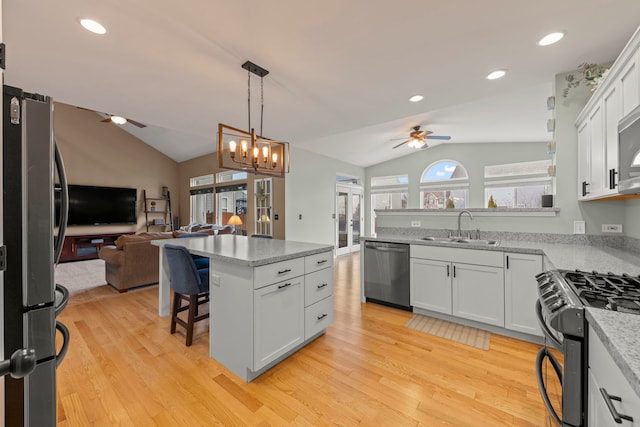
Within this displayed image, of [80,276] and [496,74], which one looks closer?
[496,74]

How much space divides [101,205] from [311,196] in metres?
6.09

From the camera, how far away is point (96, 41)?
6.91 feet

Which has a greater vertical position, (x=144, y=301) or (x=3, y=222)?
(x=3, y=222)

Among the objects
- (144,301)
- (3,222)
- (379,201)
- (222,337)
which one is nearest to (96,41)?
(3,222)

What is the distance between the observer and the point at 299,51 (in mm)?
2256

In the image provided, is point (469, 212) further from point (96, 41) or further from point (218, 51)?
point (96, 41)

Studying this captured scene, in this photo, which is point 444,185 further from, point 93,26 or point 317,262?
point 93,26

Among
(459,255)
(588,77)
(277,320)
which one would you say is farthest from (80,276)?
(588,77)

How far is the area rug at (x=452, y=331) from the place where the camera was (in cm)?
240

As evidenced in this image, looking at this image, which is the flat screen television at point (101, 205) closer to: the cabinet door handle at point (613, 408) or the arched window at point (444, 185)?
the arched window at point (444, 185)

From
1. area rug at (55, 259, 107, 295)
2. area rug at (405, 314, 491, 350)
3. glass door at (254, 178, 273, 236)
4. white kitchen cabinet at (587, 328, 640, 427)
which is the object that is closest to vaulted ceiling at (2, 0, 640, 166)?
white kitchen cabinet at (587, 328, 640, 427)

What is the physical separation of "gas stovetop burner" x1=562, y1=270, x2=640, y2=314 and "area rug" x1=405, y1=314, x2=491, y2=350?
1273mm

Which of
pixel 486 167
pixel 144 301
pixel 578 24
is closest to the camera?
pixel 578 24

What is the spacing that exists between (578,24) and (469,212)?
178 centimetres
